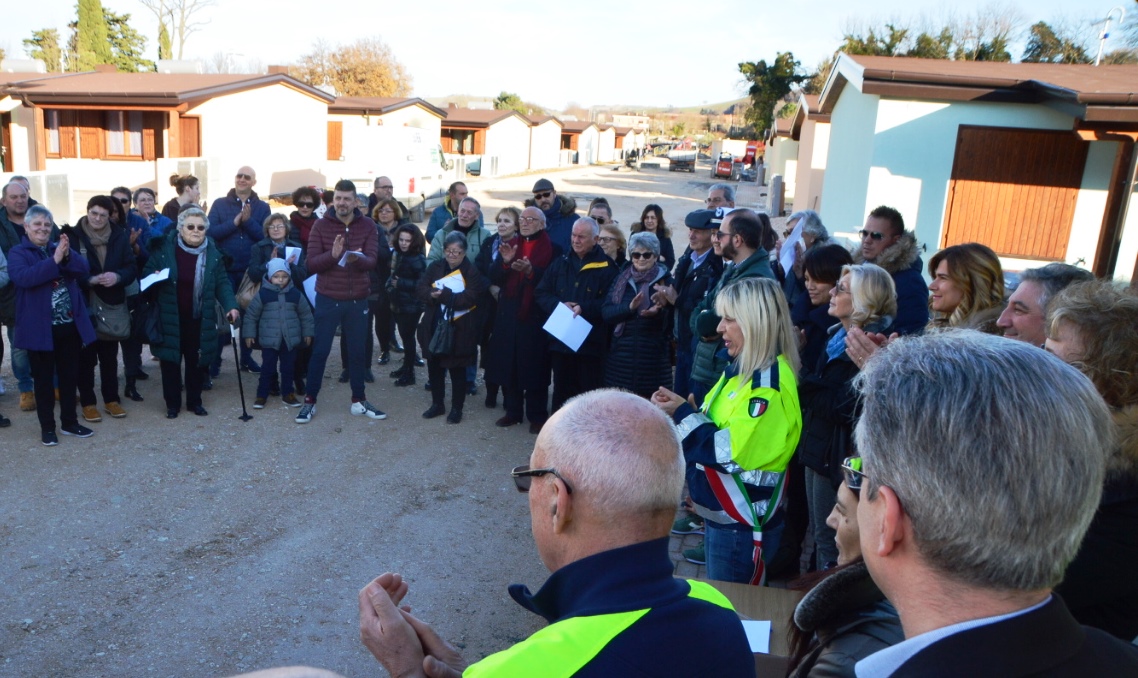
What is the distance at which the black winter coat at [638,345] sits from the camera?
262 inches

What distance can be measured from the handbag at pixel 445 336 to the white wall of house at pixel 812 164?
536 inches

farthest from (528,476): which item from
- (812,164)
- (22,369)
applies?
(812,164)

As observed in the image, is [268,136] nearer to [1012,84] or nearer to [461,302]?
[461,302]

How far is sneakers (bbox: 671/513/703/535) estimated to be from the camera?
220 inches

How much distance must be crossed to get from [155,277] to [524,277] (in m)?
3.16

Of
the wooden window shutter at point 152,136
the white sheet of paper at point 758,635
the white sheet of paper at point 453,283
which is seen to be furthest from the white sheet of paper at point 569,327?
the wooden window shutter at point 152,136

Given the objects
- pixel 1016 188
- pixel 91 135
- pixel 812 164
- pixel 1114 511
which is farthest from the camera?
pixel 91 135

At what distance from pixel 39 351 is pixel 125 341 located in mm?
1065

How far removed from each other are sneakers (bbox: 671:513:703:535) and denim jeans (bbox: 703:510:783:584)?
5.90ft

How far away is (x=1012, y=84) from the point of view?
9195mm

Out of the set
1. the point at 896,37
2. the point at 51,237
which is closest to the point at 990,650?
the point at 51,237

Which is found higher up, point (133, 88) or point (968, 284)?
point (133, 88)

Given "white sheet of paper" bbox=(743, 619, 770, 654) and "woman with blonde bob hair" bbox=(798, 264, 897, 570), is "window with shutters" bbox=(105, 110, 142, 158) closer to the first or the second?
"woman with blonde bob hair" bbox=(798, 264, 897, 570)

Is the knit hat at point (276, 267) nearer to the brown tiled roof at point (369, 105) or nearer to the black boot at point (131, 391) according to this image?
the black boot at point (131, 391)
